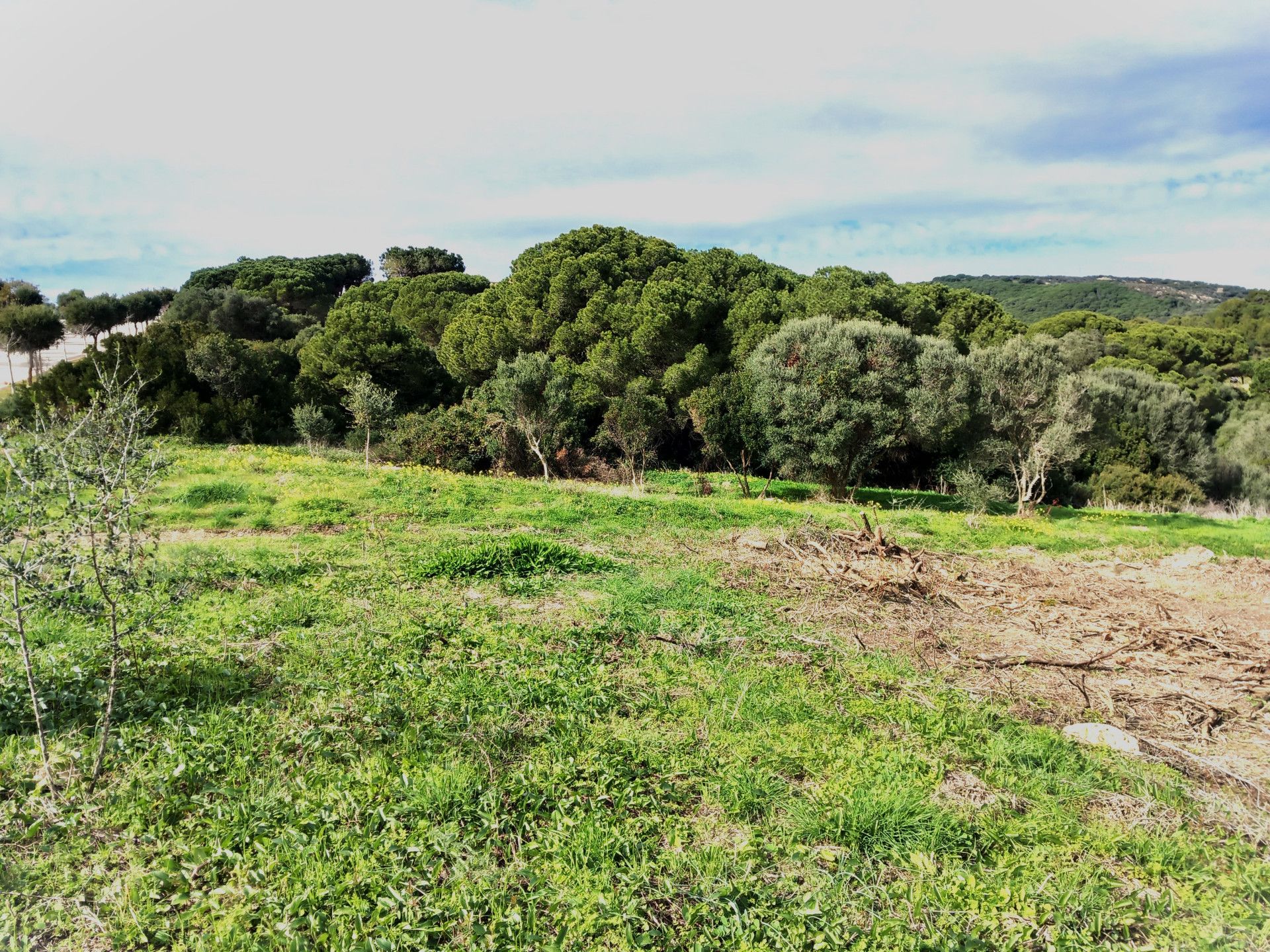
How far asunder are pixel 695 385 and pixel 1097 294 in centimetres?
11018

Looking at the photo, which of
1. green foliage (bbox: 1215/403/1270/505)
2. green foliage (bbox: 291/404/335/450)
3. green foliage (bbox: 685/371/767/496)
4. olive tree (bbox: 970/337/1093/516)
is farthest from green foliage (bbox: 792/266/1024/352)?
green foliage (bbox: 291/404/335/450)

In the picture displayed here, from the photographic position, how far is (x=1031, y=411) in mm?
20391

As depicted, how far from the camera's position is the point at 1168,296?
122m

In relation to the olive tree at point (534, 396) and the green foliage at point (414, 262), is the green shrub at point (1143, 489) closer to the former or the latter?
the olive tree at point (534, 396)

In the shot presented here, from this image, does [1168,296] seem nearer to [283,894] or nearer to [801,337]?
[801,337]

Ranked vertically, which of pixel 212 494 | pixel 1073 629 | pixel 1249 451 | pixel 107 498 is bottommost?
pixel 1249 451

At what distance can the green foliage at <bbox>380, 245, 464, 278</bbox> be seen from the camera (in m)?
65.6

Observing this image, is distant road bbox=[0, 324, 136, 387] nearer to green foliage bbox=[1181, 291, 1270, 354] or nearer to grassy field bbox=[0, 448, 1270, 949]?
grassy field bbox=[0, 448, 1270, 949]

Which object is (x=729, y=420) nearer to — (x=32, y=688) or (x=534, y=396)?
(x=534, y=396)

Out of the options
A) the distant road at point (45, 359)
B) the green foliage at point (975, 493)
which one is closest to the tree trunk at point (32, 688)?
the green foliage at point (975, 493)

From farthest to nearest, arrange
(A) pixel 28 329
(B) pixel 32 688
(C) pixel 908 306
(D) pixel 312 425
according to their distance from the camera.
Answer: (A) pixel 28 329 → (C) pixel 908 306 → (D) pixel 312 425 → (B) pixel 32 688

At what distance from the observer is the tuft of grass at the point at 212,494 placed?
41.8 ft

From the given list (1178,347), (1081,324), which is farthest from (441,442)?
(1178,347)

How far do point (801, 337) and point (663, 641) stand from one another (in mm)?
17403
